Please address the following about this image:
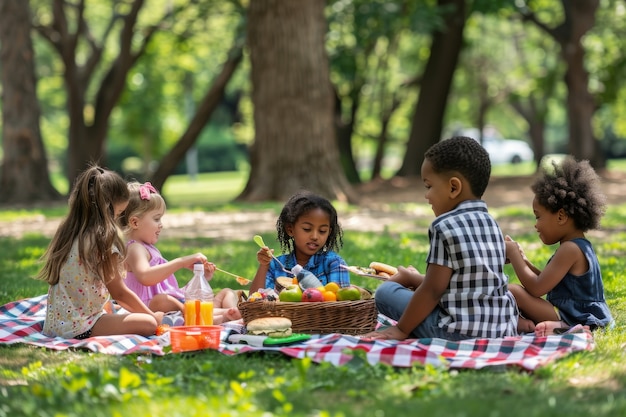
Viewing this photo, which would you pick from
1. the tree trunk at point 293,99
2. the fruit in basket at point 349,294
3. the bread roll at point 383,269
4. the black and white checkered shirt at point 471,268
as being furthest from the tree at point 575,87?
the black and white checkered shirt at point 471,268

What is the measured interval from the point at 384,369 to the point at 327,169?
35.1 feet

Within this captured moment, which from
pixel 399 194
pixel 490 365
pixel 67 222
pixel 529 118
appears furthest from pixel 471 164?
pixel 529 118

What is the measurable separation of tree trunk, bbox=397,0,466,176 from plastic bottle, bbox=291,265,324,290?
16495mm

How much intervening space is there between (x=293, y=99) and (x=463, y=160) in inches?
397

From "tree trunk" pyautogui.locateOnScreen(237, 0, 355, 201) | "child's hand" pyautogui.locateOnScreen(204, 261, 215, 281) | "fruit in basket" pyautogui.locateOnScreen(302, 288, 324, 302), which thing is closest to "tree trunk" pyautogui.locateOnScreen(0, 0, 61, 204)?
"tree trunk" pyautogui.locateOnScreen(237, 0, 355, 201)

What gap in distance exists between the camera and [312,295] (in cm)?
523

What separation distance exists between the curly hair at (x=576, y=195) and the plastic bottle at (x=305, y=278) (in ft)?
4.70

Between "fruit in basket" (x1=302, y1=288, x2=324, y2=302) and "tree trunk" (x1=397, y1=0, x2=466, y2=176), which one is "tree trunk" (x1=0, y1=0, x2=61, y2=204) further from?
"fruit in basket" (x1=302, y1=288, x2=324, y2=302)

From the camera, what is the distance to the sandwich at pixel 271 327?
497cm

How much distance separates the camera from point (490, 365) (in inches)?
171

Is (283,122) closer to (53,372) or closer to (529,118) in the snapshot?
(53,372)

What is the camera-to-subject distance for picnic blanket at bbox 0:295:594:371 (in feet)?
14.5

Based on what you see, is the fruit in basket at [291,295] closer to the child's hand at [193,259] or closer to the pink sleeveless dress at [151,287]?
the child's hand at [193,259]

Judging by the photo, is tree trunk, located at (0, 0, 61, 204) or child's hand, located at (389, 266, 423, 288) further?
tree trunk, located at (0, 0, 61, 204)
